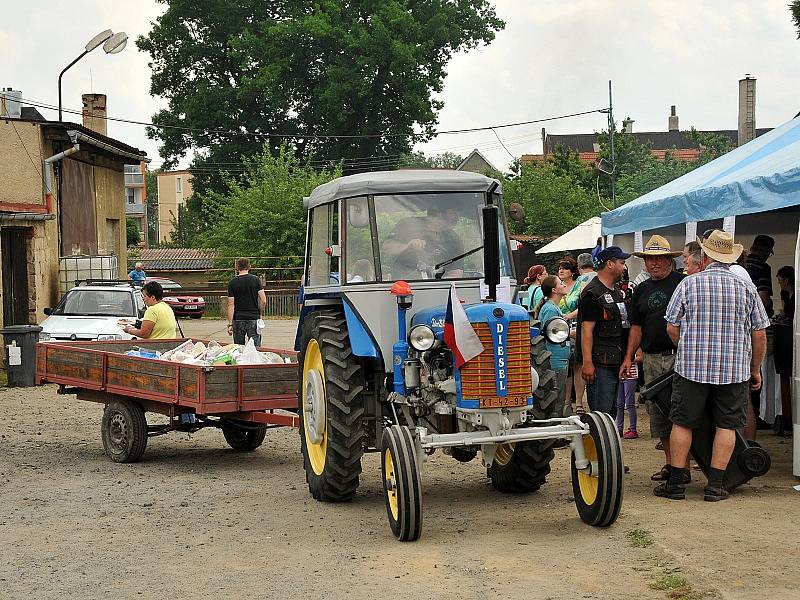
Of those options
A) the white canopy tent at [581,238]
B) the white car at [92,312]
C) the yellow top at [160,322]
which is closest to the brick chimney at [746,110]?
the white canopy tent at [581,238]

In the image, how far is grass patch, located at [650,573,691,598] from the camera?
6262 mm

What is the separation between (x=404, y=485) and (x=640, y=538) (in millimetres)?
1508

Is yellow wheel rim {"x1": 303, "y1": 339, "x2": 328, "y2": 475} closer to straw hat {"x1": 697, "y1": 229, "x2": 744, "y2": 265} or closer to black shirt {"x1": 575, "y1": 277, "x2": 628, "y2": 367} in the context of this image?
black shirt {"x1": 575, "y1": 277, "x2": 628, "y2": 367}

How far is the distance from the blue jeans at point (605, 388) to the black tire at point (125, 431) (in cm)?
441

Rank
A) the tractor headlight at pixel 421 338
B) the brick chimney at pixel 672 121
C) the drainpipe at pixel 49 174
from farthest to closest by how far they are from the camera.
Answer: the brick chimney at pixel 672 121, the drainpipe at pixel 49 174, the tractor headlight at pixel 421 338

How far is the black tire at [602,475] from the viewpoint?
303 inches

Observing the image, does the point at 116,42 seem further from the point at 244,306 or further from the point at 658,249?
the point at 658,249

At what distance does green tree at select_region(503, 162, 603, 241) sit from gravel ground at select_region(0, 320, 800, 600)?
34791 mm

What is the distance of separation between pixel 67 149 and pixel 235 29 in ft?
110

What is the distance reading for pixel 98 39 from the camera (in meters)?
27.2

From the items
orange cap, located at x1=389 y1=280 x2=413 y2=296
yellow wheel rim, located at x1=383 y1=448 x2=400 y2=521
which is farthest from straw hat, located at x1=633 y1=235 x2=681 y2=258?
yellow wheel rim, located at x1=383 y1=448 x2=400 y2=521

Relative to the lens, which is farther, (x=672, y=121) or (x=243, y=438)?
(x=672, y=121)

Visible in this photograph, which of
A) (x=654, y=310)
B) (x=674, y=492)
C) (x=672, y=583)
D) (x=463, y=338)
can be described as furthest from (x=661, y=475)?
(x=672, y=583)

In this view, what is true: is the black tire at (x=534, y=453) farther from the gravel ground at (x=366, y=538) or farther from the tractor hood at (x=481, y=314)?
the tractor hood at (x=481, y=314)
